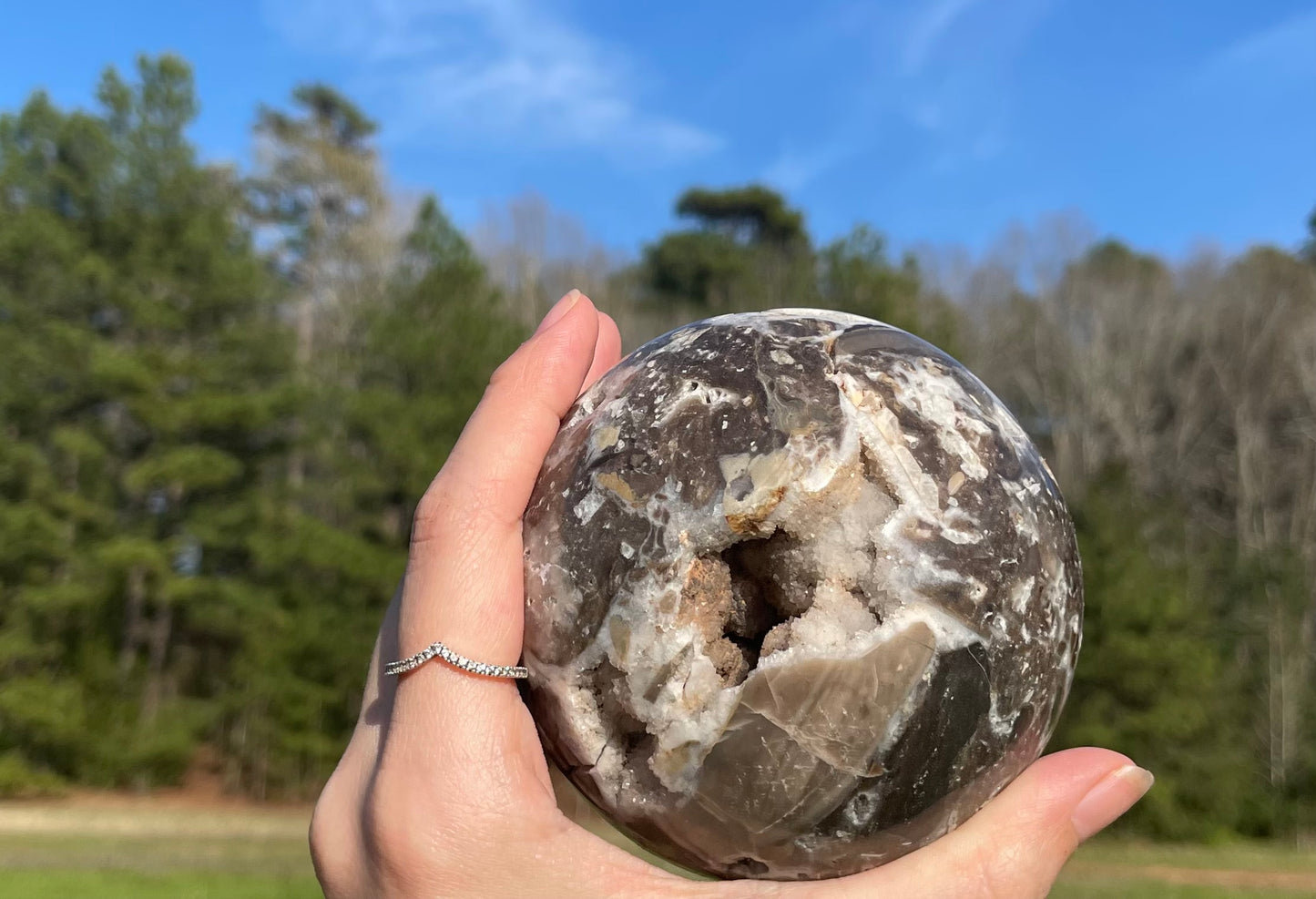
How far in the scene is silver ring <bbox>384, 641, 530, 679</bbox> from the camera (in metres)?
2.14

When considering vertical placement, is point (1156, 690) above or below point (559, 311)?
below

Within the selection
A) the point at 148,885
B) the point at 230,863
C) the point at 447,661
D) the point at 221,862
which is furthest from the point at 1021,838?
the point at 221,862

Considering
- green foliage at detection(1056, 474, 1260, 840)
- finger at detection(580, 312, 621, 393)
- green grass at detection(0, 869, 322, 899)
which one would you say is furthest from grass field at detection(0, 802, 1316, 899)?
finger at detection(580, 312, 621, 393)

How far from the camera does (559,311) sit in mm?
2760

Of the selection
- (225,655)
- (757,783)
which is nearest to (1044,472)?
→ (757,783)

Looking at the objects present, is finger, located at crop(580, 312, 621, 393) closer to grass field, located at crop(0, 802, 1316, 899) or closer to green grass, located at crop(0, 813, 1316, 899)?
green grass, located at crop(0, 813, 1316, 899)

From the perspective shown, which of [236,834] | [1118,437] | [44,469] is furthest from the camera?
[1118,437]

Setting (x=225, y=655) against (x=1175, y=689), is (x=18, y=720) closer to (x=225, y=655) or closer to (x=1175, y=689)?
(x=225, y=655)

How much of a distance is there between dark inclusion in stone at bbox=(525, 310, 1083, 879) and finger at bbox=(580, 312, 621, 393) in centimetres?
67

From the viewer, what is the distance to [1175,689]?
2012 centimetres

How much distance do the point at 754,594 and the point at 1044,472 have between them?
0.85 meters

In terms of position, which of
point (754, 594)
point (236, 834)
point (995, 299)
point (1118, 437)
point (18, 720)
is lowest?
point (236, 834)

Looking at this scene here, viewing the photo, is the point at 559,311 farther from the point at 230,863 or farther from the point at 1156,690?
the point at 1156,690

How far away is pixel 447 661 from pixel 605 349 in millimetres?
1284
